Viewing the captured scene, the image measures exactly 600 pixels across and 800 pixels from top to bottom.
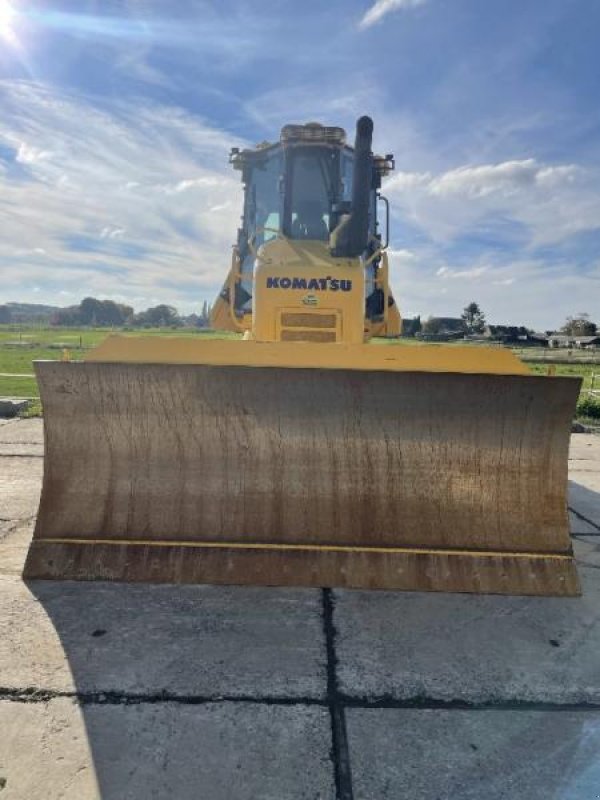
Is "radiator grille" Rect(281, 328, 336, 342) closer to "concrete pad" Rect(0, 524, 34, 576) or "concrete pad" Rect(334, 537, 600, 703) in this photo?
"concrete pad" Rect(334, 537, 600, 703)

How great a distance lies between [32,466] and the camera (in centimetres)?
645

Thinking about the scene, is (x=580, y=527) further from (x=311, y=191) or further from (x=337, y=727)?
(x=311, y=191)

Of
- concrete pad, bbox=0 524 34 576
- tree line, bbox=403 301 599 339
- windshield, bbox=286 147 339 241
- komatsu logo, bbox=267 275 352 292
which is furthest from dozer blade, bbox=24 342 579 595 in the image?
tree line, bbox=403 301 599 339

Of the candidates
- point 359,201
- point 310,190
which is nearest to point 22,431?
point 310,190

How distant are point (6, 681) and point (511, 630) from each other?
2.35 meters

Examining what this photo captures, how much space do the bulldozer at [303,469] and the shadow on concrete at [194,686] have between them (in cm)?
21

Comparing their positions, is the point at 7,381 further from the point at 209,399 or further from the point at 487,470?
the point at 487,470

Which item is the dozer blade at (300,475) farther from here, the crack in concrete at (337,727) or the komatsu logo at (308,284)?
the komatsu logo at (308,284)

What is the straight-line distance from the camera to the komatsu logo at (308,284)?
482cm

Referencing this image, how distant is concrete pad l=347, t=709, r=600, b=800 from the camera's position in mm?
1929

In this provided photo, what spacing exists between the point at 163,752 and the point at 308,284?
357 centimetres

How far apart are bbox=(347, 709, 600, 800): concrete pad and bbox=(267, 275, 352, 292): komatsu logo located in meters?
3.31

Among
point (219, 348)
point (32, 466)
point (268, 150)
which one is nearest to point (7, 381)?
point (32, 466)

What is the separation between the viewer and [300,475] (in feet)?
11.4
